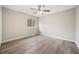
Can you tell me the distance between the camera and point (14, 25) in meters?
3.30

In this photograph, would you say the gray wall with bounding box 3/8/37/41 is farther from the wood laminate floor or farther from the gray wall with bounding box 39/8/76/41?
the gray wall with bounding box 39/8/76/41

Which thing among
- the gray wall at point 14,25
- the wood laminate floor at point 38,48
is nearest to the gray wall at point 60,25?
the wood laminate floor at point 38,48

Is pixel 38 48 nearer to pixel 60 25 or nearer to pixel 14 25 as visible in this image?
pixel 14 25

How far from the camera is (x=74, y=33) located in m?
3.29

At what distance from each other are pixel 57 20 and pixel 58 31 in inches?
22.3

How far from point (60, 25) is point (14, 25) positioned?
2.20 meters

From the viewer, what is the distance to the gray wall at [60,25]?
3.29 meters

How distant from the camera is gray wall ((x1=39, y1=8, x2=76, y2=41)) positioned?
329cm

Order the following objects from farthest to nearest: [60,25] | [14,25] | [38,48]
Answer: [60,25], [14,25], [38,48]

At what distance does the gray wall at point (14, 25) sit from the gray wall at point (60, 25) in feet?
2.47

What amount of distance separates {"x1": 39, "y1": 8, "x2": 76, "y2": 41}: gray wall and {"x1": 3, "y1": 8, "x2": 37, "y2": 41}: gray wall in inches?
29.7

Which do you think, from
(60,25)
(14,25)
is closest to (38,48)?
(14,25)

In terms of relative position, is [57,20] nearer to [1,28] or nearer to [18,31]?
[18,31]

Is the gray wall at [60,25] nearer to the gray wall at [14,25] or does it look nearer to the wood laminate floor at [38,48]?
the wood laminate floor at [38,48]
